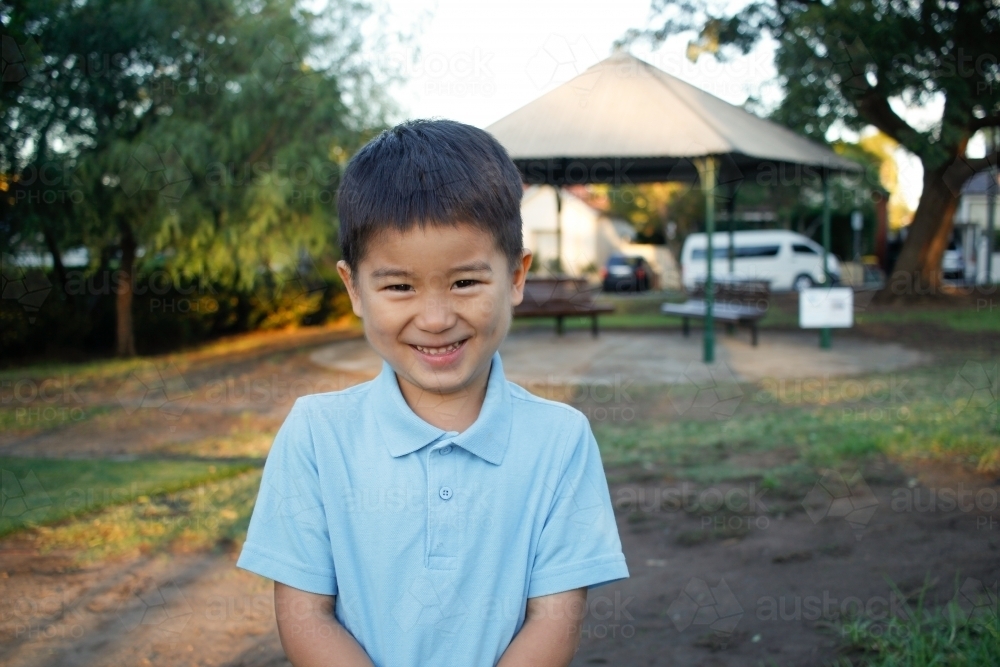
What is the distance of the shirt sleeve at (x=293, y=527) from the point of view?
1.57m

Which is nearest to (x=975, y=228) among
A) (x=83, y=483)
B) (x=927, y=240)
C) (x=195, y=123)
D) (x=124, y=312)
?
(x=927, y=240)

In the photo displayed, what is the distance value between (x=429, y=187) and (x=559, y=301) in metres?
11.0

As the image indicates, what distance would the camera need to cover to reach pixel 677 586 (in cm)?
348

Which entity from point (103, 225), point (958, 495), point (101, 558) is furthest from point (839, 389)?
point (103, 225)

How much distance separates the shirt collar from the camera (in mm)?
1592

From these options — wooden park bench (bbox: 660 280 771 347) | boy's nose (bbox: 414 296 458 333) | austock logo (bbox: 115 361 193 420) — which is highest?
boy's nose (bbox: 414 296 458 333)

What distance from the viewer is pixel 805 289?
10773mm

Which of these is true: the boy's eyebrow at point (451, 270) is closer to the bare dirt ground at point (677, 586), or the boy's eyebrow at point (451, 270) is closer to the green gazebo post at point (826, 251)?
the bare dirt ground at point (677, 586)

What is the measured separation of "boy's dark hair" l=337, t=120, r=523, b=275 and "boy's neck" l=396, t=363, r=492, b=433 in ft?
0.86

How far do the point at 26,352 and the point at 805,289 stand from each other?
33.4 feet

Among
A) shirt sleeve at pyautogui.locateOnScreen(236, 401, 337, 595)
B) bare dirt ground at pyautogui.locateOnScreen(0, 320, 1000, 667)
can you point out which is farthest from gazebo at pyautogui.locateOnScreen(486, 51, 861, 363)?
shirt sleeve at pyautogui.locateOnScreen(236, 401, 337, 595)

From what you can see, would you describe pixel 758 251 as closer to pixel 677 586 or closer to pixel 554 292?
pixel 554 292

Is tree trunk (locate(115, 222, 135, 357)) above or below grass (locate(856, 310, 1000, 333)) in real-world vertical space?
above

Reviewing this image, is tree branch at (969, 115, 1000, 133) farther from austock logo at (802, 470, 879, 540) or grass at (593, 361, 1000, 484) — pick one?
austock logo at (802, 470, 879, 540)
